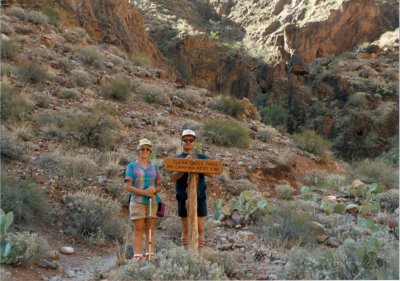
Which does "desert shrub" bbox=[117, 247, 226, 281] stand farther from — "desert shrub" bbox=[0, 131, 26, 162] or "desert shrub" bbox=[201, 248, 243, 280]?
"desert shrub" bbox=[0, 131, 26, 162]

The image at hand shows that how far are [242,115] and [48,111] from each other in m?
8.43

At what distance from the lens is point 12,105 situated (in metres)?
10.9

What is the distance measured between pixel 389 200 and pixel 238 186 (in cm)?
343

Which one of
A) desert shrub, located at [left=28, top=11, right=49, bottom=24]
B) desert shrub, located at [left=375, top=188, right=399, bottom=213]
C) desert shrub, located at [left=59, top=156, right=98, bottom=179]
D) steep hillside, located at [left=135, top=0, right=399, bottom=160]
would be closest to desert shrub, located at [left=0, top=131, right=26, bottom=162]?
desert shrub, located at [left=59, top=156, right=98, bottom=179]

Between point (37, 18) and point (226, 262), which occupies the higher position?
point (37, 18)

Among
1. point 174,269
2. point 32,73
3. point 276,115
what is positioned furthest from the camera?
point 276,115

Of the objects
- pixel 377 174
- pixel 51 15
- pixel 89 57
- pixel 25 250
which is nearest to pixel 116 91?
pixel 89 57

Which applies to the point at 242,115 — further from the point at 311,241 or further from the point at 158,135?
the point at 311,241

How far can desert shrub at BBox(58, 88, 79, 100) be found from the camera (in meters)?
13.4

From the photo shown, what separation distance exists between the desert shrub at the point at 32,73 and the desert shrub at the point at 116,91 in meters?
1.85

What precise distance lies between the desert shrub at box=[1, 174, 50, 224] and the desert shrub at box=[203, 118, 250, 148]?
7125mm

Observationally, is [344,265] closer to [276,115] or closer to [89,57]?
[89,57]

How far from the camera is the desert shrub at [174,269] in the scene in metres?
4.62

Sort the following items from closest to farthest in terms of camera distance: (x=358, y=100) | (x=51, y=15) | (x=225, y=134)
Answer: (x=225, y=134)
(x=51, y=15)
(x=358, y=100)
